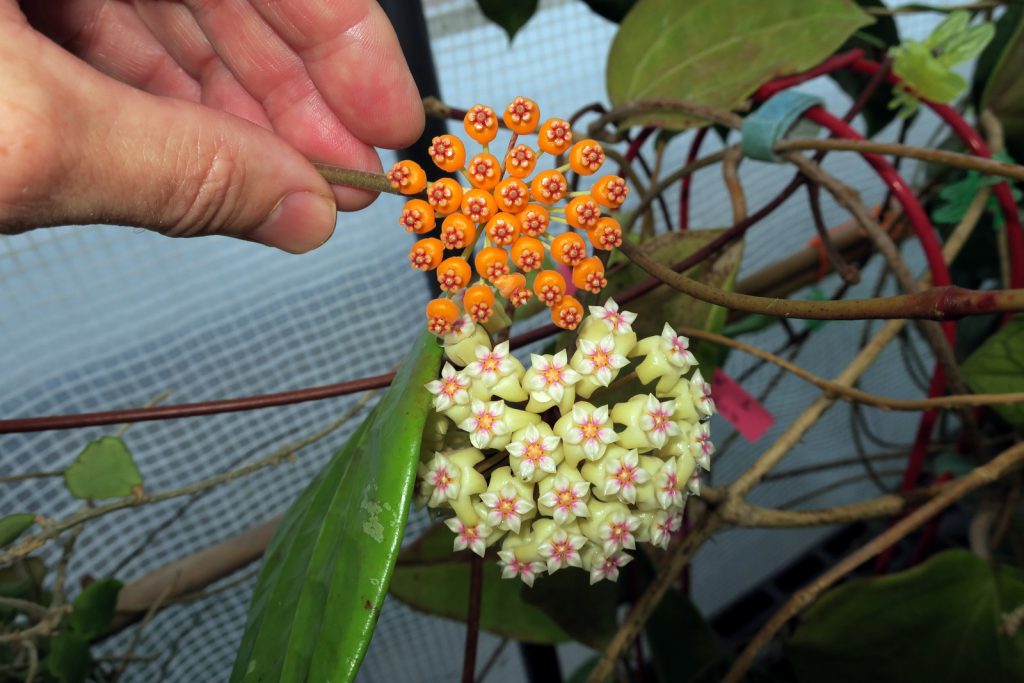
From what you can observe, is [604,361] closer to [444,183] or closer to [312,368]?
[444,183]

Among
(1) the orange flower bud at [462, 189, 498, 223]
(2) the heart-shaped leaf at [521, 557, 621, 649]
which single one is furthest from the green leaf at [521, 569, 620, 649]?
(1) the orange flower bud at [462, 189, 498, 223]

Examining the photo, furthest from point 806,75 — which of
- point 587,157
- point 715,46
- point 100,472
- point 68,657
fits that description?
point 68,657

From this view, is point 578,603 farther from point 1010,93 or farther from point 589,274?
point 1010,93

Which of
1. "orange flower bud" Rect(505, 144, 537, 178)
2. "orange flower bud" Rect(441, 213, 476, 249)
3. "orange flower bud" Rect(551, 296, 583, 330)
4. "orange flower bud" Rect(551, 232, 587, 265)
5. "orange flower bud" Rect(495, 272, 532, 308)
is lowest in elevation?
"orange flower bud" Rect(551, 296, 583, 330)

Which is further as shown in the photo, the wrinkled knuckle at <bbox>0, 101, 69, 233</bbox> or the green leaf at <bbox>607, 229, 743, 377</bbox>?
the green leaf at <bbox>607, 229, 743, 377</bbox>

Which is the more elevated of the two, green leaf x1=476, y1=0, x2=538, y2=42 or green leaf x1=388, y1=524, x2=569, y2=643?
green leaf x1=476, y1=0, x2=538, y2=42

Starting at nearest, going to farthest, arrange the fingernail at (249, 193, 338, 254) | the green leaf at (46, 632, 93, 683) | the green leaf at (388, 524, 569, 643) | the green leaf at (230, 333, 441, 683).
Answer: the green leaf at (230, 333, 441, 683) → the fingernail at (249, 193, 338, 254) → the green leaf at (46, 632, 93, 683) → the green leaf at (388, 524, 569, 643)

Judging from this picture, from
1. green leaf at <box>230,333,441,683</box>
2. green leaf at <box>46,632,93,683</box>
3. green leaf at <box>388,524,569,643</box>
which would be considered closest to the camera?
green leaf at <box>230,333,441,683</box>

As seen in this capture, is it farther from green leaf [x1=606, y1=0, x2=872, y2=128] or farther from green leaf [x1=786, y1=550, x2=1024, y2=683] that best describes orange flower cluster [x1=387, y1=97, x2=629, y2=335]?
green leaf [x1=786, y1=550, x2=1024, y2=683]

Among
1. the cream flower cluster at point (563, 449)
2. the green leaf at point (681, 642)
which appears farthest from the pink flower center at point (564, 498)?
the green leaf at point (681, 642)
